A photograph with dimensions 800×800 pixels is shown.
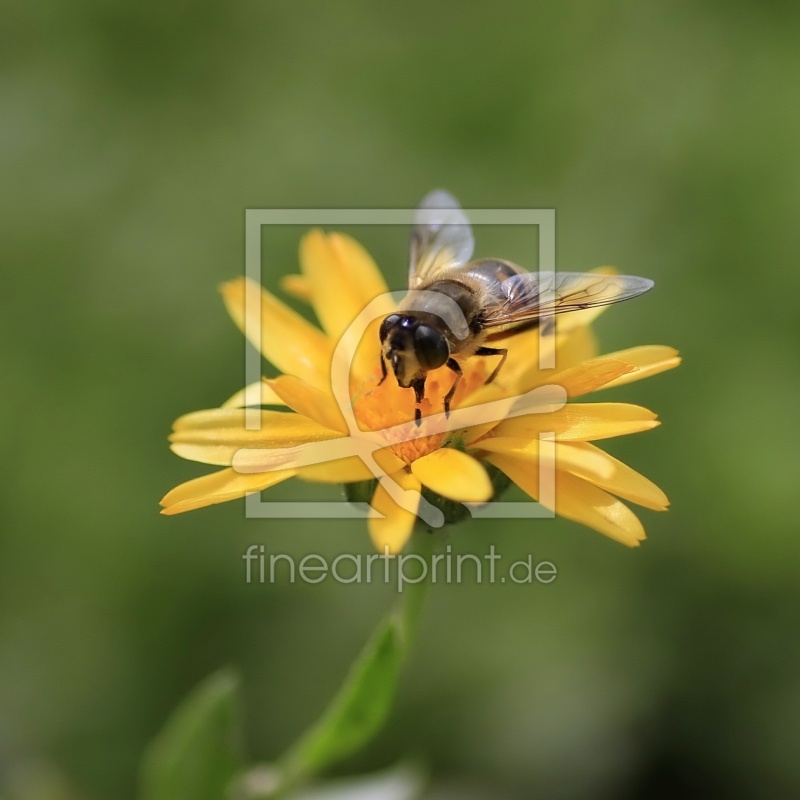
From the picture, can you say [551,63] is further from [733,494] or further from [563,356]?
[563,356]

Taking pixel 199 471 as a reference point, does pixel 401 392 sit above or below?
above

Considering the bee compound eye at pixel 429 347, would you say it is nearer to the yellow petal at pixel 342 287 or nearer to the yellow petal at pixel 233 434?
the yellow petal at pixel 233 434

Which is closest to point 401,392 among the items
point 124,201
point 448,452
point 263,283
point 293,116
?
point 448,452

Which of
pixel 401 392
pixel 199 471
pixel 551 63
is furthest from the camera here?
pixel 551 63

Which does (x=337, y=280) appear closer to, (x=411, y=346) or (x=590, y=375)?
(x=411, y=346)

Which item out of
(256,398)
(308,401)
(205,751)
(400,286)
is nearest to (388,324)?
(308,401)

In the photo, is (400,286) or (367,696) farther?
(400,286)

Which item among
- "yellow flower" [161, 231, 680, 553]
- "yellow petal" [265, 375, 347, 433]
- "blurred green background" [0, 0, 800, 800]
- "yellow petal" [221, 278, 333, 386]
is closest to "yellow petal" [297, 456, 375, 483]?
"yellow flower" [161, 231, 680, 553]
